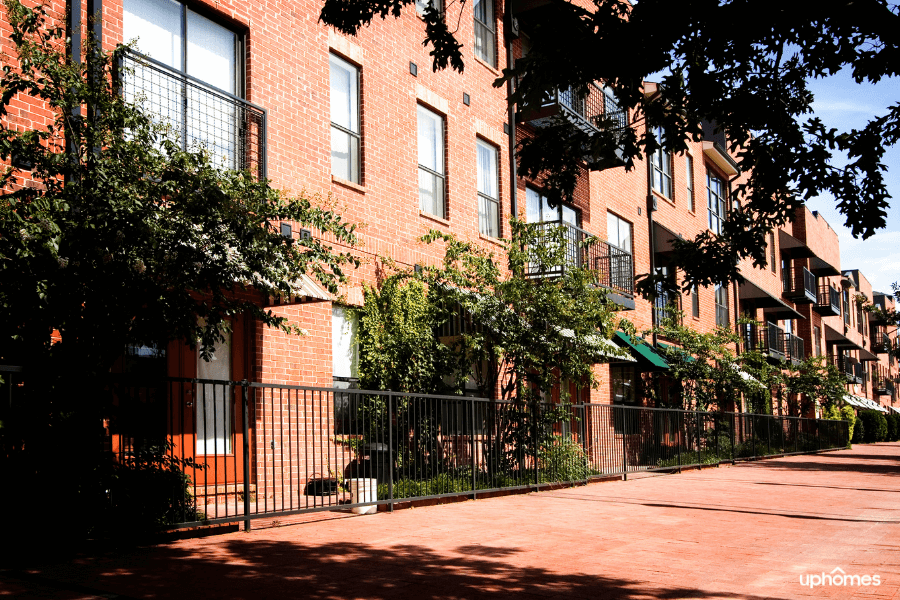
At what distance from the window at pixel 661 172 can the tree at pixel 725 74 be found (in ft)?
60.7

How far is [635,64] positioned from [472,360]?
852 cm

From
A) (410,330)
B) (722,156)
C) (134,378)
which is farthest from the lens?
(722,156)

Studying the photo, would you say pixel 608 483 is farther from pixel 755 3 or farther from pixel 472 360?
pixel 755 3

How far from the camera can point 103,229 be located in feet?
24.3

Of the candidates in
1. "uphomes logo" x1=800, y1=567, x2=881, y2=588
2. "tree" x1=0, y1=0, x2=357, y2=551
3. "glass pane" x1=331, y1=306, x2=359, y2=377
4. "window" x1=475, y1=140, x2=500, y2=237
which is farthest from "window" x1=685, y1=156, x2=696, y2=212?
"uphomes logo" x1=800, y1=567, x2=881, y2=588

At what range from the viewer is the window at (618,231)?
23219 millimetres

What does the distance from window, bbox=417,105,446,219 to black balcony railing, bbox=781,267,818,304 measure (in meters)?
31.5

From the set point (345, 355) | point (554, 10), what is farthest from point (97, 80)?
point (345, 355)

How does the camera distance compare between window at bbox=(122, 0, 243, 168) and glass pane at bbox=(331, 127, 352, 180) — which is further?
glass pane at bbox=(331, 127, 352, 180)

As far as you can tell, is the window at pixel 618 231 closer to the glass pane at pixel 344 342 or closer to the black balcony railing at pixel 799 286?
the glass pane at pixel 344 342

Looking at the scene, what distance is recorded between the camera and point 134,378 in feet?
26.0

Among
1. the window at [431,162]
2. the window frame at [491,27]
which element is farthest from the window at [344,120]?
the window frame at [491,27]

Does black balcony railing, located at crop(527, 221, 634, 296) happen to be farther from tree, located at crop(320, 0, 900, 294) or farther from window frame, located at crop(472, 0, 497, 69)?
tree, located at crop(320, 0, 900, 294)

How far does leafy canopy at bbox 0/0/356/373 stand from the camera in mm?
7352
